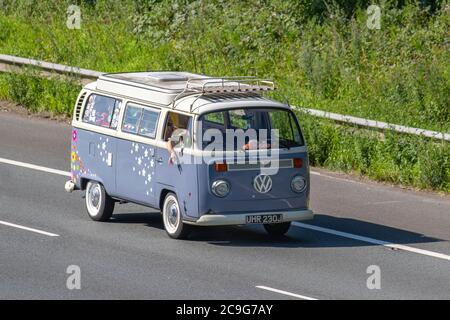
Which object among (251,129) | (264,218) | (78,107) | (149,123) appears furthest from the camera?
(78,107)

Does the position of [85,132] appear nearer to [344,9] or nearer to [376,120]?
[376,120]

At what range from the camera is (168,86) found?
58.1 ft

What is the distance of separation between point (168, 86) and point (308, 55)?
792cm

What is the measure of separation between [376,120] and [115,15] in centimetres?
1036

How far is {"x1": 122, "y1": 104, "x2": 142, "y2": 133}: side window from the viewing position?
58.2 ft

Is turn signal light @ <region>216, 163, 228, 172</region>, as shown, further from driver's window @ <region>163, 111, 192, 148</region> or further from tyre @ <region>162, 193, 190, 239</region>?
tyre @ <region>162, 193, 190, 239</region>

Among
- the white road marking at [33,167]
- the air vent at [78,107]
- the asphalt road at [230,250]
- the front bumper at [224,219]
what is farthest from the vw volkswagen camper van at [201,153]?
the white road marking at [33,167]

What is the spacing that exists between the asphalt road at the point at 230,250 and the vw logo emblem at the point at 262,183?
0.79 metres

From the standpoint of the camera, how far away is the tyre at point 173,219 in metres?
17.1

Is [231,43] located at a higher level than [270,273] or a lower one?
higher

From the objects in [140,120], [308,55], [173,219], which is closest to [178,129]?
[140,120]

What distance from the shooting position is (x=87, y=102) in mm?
18734

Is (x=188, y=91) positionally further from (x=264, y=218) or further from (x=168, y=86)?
(x=264, y=218)

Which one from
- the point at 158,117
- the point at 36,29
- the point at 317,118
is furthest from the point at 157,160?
the point at 36,29
